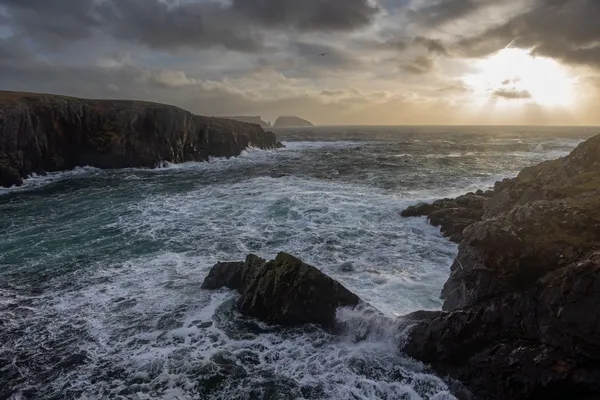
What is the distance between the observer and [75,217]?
31.0 metres

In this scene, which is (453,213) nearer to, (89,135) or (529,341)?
(529,341)

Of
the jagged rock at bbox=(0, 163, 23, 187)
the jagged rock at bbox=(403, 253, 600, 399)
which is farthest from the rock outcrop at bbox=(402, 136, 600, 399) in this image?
the jagged rock at bbox=(0, 163, 23, 187)

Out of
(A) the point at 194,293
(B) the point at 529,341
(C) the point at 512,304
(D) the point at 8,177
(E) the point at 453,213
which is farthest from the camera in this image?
(D) the point at 8,177

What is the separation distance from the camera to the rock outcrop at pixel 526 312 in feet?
31.6

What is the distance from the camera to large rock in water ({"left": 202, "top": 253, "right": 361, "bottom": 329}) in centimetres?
1516

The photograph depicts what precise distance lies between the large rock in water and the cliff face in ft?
142

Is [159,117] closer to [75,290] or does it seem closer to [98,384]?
[75,290]

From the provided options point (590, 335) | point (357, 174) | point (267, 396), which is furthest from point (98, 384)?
point (357, 174)

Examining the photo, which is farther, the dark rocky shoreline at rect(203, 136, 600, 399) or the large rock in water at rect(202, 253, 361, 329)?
the large rock in water at rect(202, 253, 361, 329)

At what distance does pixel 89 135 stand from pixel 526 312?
64.7 meters

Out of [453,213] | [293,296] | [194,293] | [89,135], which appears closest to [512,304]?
[293,296]

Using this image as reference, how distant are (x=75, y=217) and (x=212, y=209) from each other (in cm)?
1097

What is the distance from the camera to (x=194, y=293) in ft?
58.8

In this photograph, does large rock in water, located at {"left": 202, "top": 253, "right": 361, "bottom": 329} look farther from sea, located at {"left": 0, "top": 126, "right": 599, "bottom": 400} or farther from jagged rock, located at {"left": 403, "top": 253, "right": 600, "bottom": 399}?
jagged rock, located at {"left": 403, "top": 253, "right": 600, "bottom": 399}
